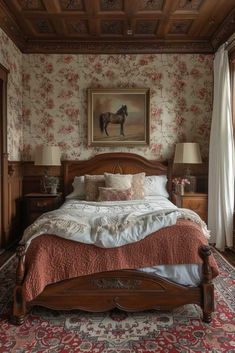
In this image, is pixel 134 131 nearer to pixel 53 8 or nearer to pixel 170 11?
pixel 170 11

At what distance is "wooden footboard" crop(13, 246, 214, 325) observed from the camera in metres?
2.31

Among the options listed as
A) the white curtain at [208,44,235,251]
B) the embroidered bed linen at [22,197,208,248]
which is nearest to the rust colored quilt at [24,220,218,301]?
the embroidered bed linen at [22,197,208,248]

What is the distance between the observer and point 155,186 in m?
4.55

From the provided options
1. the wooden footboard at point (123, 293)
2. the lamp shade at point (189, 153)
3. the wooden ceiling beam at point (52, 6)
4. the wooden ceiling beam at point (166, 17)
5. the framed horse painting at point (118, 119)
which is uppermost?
the wooden ceiling beam at point (166, 17)

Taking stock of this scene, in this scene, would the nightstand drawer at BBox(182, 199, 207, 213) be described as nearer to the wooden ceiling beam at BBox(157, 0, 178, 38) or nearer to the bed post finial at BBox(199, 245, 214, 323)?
the bed post finial at BBox(199, 245, 214, 323)

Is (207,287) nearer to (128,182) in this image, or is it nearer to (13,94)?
(128,182)

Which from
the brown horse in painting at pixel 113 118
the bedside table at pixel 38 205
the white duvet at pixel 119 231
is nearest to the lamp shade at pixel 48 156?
the bedside table at pixel 38 205

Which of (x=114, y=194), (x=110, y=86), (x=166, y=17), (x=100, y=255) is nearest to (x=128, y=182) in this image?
(x=114, y=194)

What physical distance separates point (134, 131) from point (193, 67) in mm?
1389

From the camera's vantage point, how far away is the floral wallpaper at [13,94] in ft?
13.7

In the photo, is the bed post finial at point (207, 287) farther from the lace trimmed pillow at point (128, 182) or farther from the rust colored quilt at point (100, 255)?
the lace trimmed pillow at point (128, 182)

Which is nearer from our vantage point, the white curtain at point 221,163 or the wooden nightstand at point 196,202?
the white curtain at point 221,163

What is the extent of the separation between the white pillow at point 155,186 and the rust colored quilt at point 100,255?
212 cm

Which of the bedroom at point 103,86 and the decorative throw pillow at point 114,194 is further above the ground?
the bedroom at point 103,86
